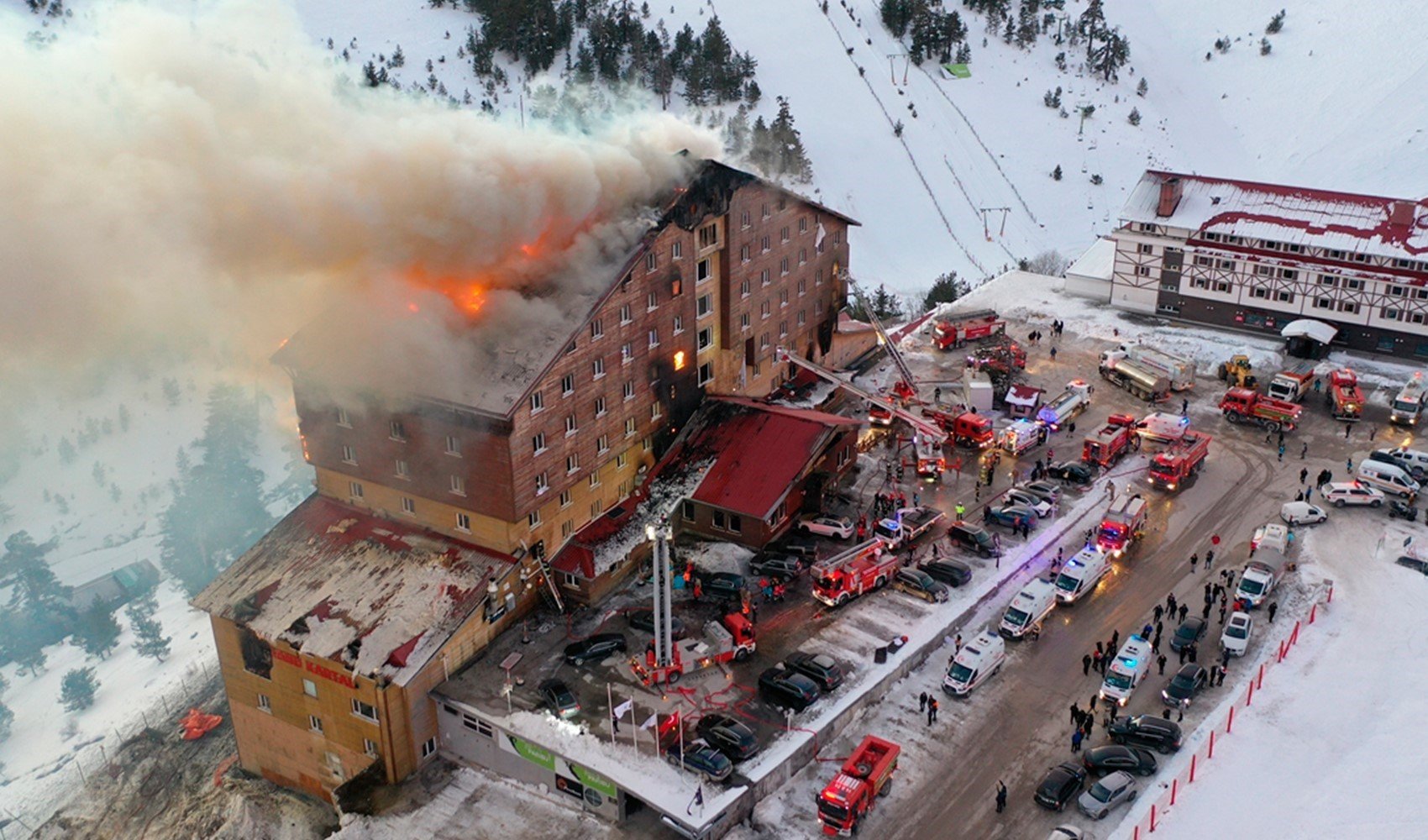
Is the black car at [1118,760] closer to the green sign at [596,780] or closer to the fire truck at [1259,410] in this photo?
the green sign at [596,780]

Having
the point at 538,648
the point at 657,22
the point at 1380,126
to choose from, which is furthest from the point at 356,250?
the point at 1380,126

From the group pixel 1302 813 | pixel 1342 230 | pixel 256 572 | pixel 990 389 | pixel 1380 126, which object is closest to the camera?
pixel 1302 813

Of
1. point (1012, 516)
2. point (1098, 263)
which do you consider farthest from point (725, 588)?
point (1098, 263)

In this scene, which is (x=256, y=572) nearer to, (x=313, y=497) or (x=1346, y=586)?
(x=313, y=497)

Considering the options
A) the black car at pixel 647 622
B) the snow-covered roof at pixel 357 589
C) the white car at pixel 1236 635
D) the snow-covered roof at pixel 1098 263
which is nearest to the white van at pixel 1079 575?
the white car at pixel 1236 635

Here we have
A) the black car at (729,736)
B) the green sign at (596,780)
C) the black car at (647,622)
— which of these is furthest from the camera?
the black car at (647,622)

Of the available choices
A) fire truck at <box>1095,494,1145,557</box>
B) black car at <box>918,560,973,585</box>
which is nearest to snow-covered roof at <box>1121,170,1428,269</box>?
fire truck at <box>1095,494,1145,557</box>
